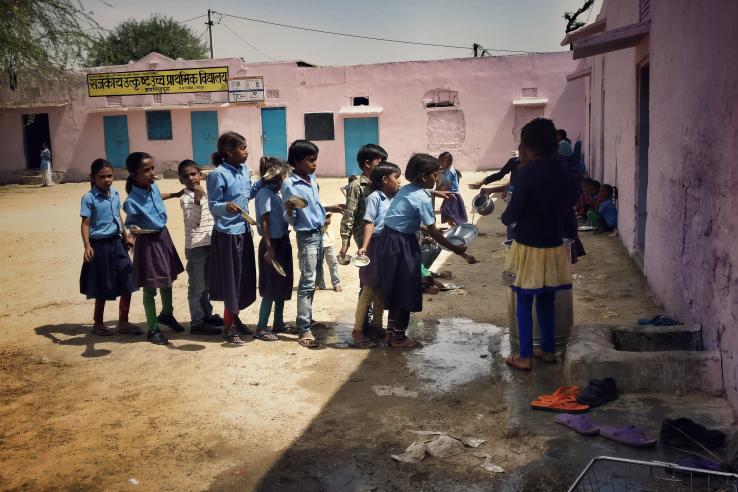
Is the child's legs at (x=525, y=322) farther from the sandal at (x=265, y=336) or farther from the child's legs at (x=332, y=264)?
the child's legs at (x=332, y=264)

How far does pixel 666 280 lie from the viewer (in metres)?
5.65

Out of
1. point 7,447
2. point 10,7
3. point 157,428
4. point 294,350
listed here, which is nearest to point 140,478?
point 157,428

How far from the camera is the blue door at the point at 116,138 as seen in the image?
2806cm

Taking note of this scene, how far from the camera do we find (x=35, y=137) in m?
29.6

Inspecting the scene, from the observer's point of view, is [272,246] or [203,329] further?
[203,329]

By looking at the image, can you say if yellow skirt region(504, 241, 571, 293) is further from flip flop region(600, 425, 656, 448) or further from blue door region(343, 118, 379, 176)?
blue door region(343, 118, 379, 176)

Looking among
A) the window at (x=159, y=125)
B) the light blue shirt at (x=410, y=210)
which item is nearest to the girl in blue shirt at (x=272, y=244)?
the light blue shirt at (x=410, y=210)

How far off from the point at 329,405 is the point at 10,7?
632 inches

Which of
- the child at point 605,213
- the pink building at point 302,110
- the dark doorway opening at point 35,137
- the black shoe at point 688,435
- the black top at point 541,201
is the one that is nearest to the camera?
the black shoe at point 688,435

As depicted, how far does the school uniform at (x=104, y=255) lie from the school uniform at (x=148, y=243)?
0.20 meters

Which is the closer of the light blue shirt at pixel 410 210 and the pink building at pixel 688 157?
the pink building at pixel 688 157

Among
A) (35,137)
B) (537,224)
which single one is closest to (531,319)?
(537,224)

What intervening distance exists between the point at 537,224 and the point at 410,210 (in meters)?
1.04

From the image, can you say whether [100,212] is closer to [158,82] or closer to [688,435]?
[688,435]
